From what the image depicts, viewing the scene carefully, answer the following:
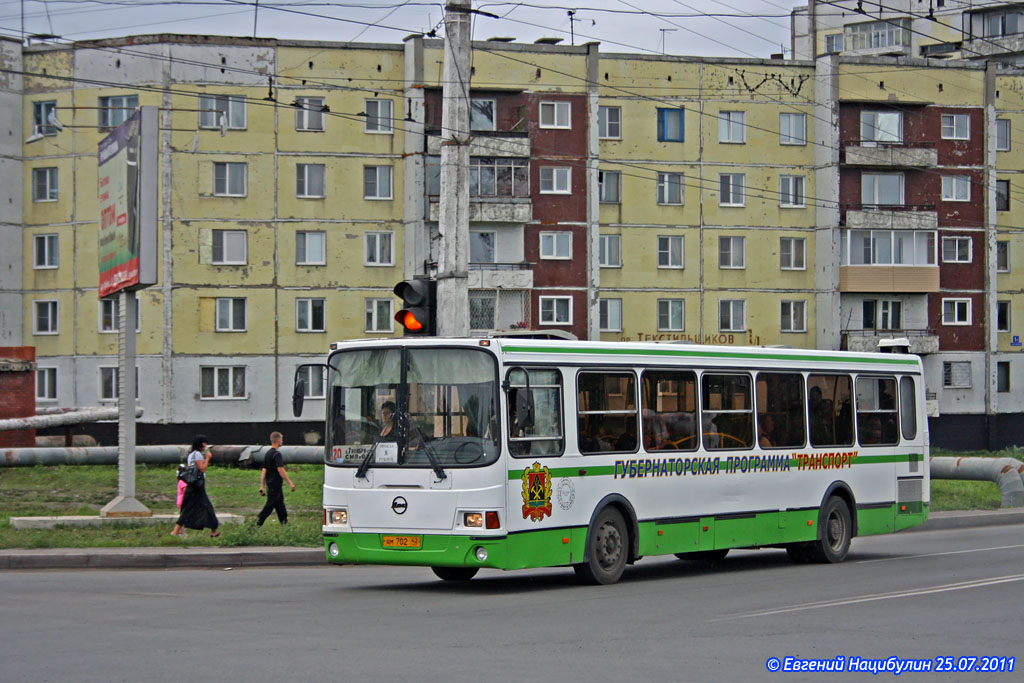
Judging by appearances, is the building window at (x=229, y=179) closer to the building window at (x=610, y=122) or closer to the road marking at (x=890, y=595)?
the building window at (x=610, y=122)

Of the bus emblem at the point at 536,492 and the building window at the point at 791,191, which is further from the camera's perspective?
the building window at the point at 791,191

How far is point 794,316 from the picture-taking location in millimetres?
64438

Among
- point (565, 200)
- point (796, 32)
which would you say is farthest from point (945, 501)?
point (796, 32)

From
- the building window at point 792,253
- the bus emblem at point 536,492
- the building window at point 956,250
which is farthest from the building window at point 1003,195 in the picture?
the bus emblem at point 536,492

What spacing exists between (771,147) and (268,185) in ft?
72.4

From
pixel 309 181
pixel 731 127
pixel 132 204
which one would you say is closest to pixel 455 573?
pixel 132 204

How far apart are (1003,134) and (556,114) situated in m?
22.6

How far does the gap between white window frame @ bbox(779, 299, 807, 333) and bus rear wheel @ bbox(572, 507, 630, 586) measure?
49.2 meters

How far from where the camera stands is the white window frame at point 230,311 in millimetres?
58000

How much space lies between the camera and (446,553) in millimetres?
14531

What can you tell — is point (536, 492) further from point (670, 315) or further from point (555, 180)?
point (670, 315)

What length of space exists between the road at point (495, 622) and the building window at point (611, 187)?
4384 cm

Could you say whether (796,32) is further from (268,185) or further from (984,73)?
(268,185)

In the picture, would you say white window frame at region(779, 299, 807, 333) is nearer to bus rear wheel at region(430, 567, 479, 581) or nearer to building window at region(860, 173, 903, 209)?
building window at region(860, 173, 903, 209)
